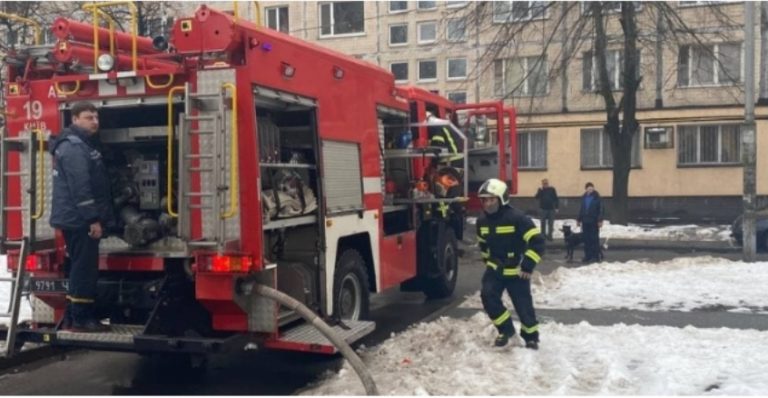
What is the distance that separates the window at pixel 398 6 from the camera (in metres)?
35.6

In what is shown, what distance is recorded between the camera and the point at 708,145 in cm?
3033

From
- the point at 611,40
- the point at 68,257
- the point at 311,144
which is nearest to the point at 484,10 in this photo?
the point at 611,40

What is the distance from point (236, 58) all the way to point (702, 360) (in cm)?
477

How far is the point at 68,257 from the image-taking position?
7285 millimetres

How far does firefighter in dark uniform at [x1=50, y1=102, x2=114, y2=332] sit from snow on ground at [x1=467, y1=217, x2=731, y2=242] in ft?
56.4

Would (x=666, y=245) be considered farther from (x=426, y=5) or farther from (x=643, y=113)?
(x=426, y=5)

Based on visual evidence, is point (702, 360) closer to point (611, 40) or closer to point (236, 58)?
point (236, 58)

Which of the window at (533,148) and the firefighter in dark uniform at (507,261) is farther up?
the window at (533,148)

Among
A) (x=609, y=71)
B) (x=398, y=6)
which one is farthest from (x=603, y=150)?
(x=398, y=6)

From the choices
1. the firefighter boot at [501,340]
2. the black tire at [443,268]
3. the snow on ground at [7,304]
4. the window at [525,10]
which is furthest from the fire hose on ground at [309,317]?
the window at [525,10]

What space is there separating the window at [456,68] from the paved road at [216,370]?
24.7m

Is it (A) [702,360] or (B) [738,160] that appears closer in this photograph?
(A) [702,360]

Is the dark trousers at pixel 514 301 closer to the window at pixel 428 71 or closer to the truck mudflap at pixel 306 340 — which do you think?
the truck mudflap at pixel 306 340

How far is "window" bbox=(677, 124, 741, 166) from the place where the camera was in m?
30.0
